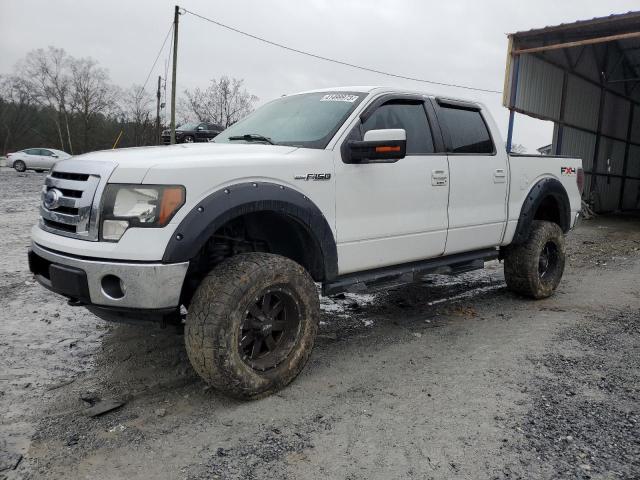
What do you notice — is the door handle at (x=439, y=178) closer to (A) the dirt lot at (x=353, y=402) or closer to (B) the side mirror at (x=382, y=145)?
(B) the side mirror at (x=382, y=145)

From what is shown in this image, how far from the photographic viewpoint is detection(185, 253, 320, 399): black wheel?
295cm

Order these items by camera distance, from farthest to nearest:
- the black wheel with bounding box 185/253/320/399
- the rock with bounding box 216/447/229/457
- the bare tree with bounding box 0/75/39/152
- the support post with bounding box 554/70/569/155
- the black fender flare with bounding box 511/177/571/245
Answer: the bare tree with bounding box 0/75/39/152 < the support post with bounding box 554/70/569/155 < the black fender flare with bounding box 511/177/571/245 < the black wheel with bounding box 185/253/320/399 < the rock with bounding box 216/447/229/457

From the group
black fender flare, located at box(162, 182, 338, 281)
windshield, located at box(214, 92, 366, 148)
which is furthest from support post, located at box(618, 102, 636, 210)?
black fender flare, located at box(162, 182, 338, 281)

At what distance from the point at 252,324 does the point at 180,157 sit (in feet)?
3.57

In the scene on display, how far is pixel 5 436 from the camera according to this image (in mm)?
2764

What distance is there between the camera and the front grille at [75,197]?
284 centimetres

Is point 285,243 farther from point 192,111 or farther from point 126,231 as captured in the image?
point 192,111

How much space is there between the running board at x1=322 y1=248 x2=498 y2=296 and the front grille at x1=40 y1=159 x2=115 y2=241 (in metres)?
1.61

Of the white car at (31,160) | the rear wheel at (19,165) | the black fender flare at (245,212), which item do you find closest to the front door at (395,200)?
the black fender flare at (245,212)

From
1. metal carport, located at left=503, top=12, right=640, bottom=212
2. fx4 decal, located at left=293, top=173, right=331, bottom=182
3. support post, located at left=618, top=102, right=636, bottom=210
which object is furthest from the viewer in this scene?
support post, located at left=618, top=102, right=636, bottom=210

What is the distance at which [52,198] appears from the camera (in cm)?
314

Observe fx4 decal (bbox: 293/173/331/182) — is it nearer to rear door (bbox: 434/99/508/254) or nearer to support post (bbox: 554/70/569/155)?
rear door (bbox: 434/99/508/254)

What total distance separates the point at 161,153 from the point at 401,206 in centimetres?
180

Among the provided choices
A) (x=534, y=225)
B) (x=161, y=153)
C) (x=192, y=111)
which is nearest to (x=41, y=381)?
(x=161, y=153)
